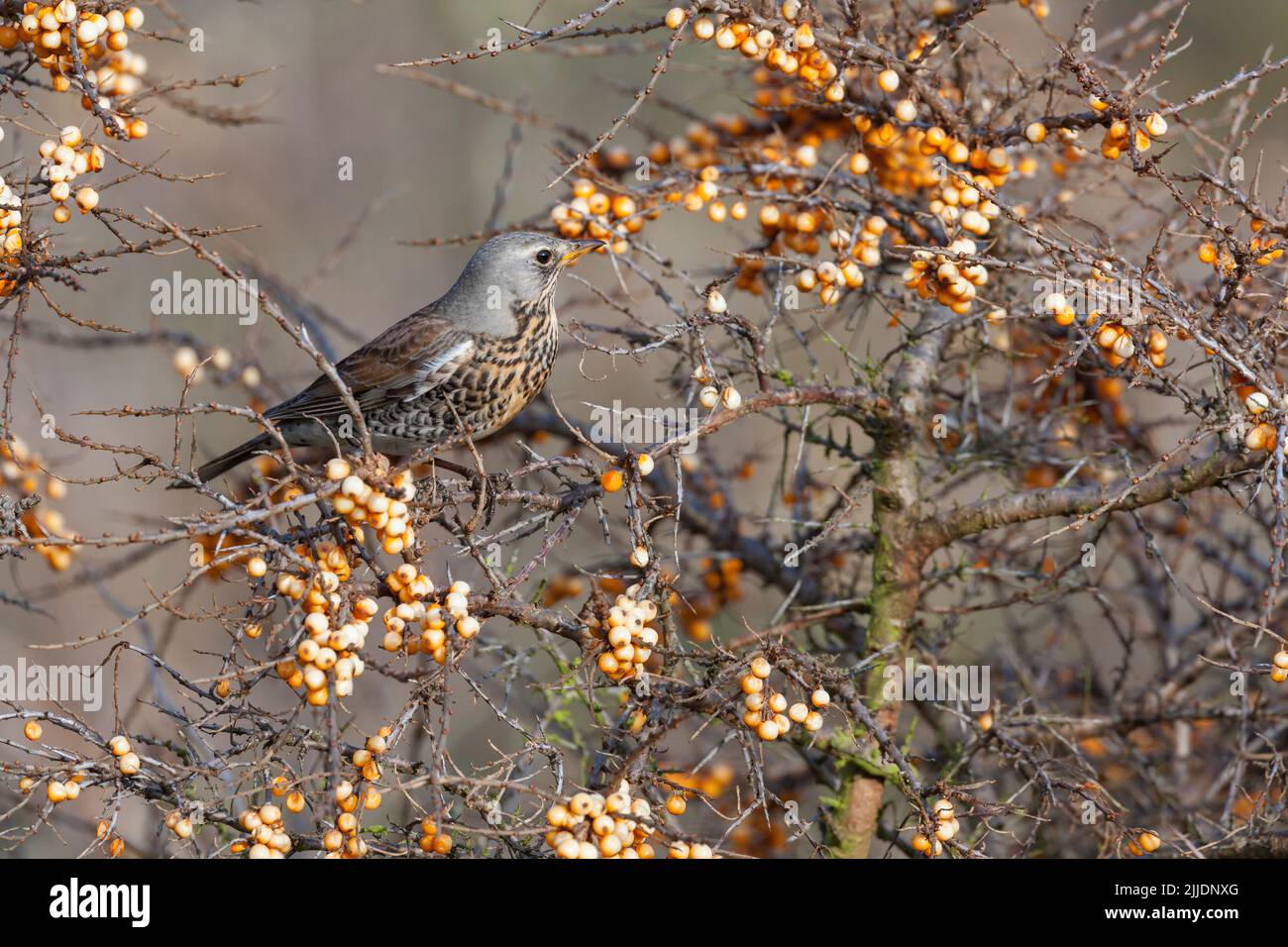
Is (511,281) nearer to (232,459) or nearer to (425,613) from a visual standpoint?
(232,459)

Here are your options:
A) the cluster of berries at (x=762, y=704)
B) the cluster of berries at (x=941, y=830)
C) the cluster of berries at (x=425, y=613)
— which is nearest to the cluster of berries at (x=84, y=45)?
the cluster of berries at (x=425, y=613)

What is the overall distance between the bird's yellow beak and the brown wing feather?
58 cm

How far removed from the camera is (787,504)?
487 cm

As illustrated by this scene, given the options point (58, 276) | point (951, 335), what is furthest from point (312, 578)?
point (951, 335)

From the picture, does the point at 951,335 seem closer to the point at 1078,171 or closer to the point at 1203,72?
the point at 1078,171

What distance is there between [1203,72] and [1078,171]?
6.29m

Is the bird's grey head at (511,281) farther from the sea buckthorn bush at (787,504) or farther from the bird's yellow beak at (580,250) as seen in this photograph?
the sea buckthorn bush at (787,504)

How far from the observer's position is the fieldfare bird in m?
4.67

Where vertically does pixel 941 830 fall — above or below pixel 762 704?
below

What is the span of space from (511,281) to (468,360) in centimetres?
36

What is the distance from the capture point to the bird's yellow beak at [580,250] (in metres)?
3.96

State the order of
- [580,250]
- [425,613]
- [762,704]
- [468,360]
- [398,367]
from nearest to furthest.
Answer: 1. [425,613]
2. [762,704]
3. [580,250]
4. [468,360]
5. [398,367]

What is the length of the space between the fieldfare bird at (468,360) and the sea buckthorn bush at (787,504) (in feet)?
0.91

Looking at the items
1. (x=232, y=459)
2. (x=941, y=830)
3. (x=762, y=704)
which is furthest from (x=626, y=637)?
(x=232, y=459)
